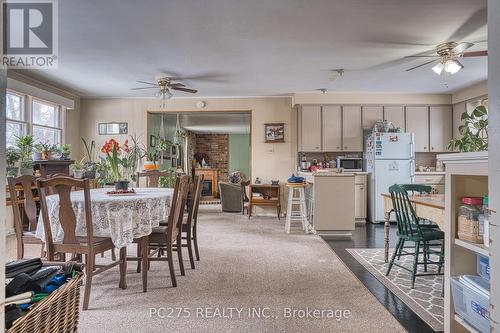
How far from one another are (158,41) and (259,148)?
3.30 meters

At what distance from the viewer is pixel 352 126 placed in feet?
20.0

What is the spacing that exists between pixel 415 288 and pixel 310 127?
13.2 feet

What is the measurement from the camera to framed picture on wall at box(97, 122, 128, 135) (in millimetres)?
6469

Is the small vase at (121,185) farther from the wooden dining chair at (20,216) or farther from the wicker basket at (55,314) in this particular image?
the wicker basket at (55,314)

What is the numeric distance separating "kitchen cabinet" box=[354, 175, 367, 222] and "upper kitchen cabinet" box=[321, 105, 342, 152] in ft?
2.49

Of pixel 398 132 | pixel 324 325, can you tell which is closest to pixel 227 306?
pixel 324 325

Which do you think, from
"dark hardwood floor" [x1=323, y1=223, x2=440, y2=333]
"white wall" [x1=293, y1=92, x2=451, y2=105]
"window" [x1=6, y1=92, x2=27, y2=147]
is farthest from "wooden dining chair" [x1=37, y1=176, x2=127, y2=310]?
"white wall" [x1=293, y1=92, x2=451, y2=105]

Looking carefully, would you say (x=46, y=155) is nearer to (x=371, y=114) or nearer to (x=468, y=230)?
(x=468, y=230)

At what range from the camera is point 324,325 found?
1912 millimetres

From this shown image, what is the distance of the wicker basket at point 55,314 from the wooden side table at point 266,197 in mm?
4825

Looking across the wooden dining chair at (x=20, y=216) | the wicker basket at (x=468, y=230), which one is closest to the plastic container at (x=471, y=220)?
the wicker basket at (x=468, y=230)

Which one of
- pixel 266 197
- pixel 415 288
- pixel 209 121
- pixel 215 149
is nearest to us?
pixel 415 288

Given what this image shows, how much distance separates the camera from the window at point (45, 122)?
17.2 feet
